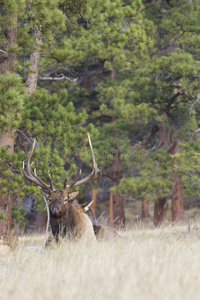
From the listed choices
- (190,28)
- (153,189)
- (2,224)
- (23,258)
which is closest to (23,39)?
(2,224)

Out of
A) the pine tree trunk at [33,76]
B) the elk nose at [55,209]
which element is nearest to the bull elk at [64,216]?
the elk nose at [55,209]

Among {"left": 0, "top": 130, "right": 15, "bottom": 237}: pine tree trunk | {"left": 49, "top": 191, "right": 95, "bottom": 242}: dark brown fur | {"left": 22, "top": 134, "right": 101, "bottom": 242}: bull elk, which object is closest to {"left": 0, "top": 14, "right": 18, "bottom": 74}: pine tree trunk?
{"left": 0, "top": 130, "right": 15, "bottom": 237}: pine tree trunk

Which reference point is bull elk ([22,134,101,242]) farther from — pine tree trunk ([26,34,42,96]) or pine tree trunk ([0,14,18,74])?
pine tree trunk ([26,34,42,96])

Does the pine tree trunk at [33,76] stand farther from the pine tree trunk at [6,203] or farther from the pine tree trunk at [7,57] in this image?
the pine tree trunk at [6,203]

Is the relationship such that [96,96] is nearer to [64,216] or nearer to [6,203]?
[6,203]

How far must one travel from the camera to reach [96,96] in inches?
738

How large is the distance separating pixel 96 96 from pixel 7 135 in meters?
9.96

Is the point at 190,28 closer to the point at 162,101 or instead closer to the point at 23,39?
the point at 162,101

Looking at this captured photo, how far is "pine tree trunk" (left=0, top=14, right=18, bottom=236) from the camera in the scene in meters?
9.06

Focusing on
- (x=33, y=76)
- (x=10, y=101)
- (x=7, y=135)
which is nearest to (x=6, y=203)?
(x=7, y=135)

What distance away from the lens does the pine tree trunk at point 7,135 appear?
9062mm

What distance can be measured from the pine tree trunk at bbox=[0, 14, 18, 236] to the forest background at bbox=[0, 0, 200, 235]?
0.02 metres

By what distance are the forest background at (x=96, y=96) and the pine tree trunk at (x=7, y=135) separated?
2cm

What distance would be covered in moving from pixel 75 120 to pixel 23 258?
421cm
